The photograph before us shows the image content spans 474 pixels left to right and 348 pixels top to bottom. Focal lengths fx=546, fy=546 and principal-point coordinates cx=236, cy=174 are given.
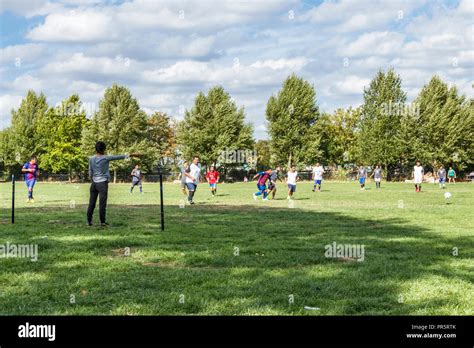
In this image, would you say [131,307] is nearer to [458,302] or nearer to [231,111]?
[458,302]

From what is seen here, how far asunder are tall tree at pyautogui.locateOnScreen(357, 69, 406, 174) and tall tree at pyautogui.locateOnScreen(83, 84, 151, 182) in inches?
1090

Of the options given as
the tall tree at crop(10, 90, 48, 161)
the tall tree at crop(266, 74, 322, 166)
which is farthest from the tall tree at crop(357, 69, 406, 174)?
the tall tree at crop(10, 90, 48, 161)

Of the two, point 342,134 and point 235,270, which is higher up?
point 342,134

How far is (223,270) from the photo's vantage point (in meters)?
7.70

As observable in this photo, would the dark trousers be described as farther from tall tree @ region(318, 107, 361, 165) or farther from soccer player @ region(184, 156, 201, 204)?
tall tree @ region(318, 107, 361, 165)

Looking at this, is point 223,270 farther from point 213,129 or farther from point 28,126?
point 28,126

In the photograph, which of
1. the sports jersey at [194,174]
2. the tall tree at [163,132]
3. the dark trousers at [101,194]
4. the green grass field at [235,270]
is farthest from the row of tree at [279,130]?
the green grass field at [235,270]

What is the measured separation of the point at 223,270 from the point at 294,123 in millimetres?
65074

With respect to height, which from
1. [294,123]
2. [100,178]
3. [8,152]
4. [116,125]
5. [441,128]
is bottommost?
[100,178]

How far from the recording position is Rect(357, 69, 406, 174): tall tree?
6794 centimetres

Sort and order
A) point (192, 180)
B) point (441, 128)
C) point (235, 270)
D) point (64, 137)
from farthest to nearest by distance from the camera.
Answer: point (64, 137)
point (441, 128)
point (192, 180)
point (235, 270)

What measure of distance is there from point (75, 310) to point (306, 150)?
66.7m

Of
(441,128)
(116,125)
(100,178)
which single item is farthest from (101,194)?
(441,128)
